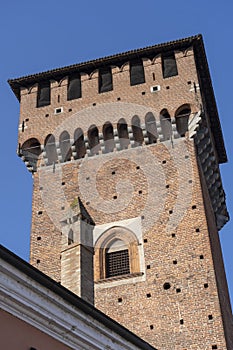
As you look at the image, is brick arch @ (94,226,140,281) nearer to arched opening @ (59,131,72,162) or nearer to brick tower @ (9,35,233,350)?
brick tower @ (9,35,233,350)

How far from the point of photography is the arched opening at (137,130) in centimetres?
1734

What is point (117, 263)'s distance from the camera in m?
15.5

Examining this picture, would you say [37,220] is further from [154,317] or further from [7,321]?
[7,321]

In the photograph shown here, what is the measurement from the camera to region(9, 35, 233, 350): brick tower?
14242mm

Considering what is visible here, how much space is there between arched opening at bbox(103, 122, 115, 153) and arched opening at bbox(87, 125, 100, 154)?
0.23 meters

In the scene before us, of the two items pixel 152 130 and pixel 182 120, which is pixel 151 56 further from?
pixel 152 130

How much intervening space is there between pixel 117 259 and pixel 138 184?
2.09 m

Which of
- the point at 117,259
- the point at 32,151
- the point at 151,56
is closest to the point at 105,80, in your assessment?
the point at 151,56

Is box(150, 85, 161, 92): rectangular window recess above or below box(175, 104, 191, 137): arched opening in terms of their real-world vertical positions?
above

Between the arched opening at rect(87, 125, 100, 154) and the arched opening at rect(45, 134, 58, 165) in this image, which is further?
the arched opening at rect(45, 134, 58, 165)

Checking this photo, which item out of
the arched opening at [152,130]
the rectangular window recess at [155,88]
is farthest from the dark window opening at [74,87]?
the arched opening at [152,130]

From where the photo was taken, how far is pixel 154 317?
14.2m

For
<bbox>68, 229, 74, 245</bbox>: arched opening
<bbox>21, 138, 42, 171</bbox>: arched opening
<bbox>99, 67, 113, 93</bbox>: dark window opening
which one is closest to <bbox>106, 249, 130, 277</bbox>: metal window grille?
<bbox>68, 229, 74, 245</bbox>: arched opening

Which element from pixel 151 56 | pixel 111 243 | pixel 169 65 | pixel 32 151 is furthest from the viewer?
pixel 151 56
